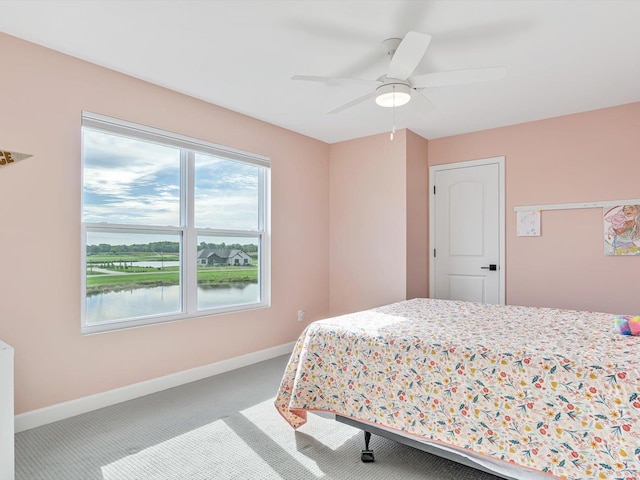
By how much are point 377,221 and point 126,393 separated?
2.98 meters

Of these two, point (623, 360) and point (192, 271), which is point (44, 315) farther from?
point (623, 360)

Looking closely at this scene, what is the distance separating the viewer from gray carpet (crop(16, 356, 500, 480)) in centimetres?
200

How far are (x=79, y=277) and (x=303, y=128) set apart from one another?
2649 millimetres

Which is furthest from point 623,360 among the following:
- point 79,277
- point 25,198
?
point 25,198

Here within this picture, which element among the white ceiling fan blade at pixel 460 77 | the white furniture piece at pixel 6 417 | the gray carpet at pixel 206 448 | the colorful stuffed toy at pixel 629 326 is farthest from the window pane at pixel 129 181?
the colorful stuffed toy at pixel 629 326

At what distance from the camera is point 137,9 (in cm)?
215

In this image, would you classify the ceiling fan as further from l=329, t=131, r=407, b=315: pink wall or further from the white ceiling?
l=329, t=131, r=407, b=315: pink wall

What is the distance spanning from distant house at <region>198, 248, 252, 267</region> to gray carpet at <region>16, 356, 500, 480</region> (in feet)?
4.12

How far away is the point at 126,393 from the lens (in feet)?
9.63

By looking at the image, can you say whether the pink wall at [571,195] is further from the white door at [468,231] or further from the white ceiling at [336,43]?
the white ceiling at [336,43]

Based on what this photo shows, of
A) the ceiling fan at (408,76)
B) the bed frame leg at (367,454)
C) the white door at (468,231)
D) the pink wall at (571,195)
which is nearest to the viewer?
the ceiling fan at (408,76)

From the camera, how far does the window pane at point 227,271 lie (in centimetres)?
360

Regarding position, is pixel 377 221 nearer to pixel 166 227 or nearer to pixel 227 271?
pixel 227 271

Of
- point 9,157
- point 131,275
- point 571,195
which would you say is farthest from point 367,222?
point 9,157
